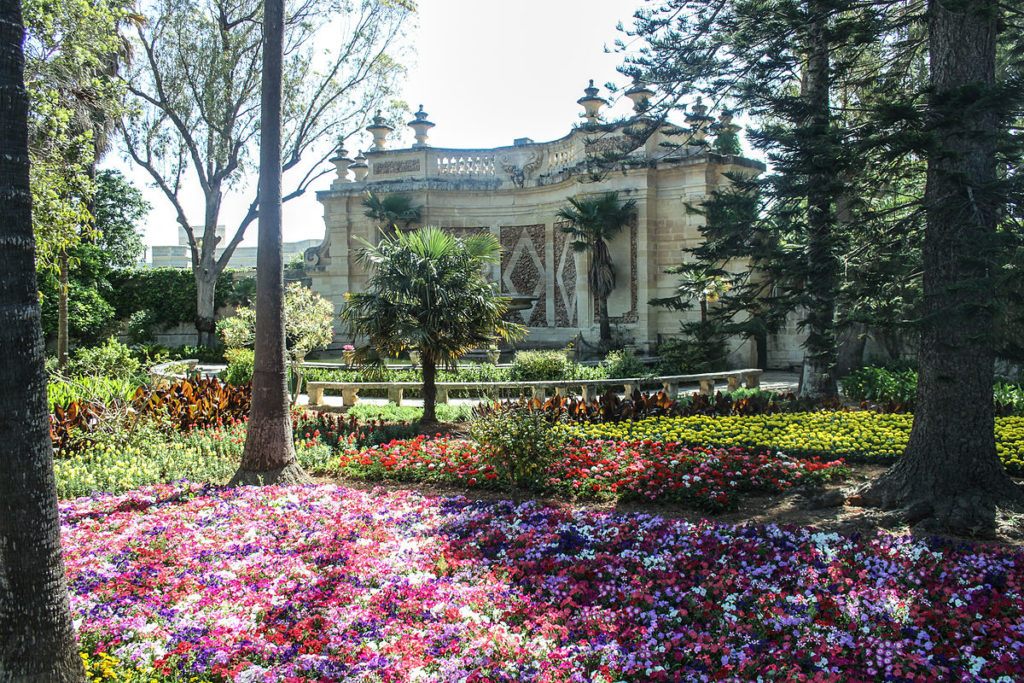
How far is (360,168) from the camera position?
2444 centimetres

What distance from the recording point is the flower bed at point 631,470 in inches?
265

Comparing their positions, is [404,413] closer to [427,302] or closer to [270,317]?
[427,302]

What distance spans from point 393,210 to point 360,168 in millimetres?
3343

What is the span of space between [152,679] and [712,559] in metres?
3.56

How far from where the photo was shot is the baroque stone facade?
1858cm

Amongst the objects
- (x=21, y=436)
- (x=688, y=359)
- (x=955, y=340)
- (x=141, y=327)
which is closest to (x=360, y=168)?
(x=141, y=327)

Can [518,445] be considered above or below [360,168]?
below

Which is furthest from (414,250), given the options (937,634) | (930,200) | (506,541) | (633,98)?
(633,98)

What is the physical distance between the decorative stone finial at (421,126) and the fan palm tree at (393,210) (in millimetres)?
2185

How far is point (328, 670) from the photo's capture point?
3.53 m

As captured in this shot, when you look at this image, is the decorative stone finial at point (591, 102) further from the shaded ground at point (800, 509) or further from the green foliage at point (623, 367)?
the shaded ground at point (800, 509)

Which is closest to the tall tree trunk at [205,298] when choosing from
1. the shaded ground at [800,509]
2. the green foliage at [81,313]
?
the green foliage at [81,313]

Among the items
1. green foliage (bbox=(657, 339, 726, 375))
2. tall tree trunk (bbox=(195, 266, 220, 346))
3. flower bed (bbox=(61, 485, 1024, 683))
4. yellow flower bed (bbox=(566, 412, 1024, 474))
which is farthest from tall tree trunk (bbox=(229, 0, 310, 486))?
tall tree trunk (bbox=(195, 266, 220, 346))

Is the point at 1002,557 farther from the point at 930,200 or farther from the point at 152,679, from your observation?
the point at 152,679
